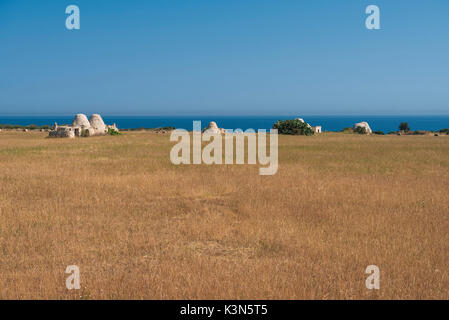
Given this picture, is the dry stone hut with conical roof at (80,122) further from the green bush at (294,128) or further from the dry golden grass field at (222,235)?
the dry golden grass field at (222,235)

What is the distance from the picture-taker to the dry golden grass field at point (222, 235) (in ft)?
16.8

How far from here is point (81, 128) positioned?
41.3 meters

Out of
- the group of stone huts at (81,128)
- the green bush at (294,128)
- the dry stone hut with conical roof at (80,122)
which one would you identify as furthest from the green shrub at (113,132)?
the green bush at (294,128)

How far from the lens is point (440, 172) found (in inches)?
637

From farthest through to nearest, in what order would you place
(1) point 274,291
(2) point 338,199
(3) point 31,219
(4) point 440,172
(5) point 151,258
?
(4) point 440,172
(2) point 338,199
(3) point 31,219
(5) point 151,258
(1) point 274,291

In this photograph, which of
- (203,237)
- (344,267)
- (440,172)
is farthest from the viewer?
(440,172)

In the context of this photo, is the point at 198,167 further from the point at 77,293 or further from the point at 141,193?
the point at 77,293

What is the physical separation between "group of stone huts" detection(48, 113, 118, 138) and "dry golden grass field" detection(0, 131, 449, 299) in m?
25.0

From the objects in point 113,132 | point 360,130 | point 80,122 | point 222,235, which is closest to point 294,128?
point 360,130

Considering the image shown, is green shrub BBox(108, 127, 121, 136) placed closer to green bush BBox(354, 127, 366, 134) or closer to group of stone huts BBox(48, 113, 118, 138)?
group of stone huts BBox(48, 113, 118, 138)

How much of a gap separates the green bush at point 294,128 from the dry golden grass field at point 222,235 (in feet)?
106

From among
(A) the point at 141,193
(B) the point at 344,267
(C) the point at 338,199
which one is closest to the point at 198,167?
(A) the point at 141,193
